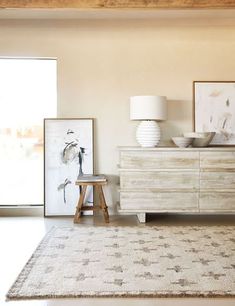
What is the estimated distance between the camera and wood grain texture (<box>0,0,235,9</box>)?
3471 mm

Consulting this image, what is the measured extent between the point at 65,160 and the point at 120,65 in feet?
4.74

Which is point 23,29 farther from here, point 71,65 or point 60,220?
point 60,220

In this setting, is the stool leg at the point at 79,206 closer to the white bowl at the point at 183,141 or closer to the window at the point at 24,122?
the window at the point at 24,122

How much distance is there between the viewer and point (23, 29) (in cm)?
476

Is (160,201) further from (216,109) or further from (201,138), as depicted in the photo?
(216,109)

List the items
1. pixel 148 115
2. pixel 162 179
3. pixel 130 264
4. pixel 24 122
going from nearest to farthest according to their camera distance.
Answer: pixel 130 264
pixel 162 179
pixel 148 115
pixel 24 122

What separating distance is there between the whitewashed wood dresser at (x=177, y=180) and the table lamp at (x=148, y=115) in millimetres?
229

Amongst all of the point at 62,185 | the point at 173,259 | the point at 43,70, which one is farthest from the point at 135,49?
the point at 173,259

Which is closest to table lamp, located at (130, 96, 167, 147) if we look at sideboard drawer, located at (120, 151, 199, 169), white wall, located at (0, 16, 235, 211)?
sideboard drawer, located at (120, 151, 199, 169)

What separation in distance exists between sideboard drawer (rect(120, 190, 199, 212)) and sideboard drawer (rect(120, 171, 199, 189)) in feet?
0.27

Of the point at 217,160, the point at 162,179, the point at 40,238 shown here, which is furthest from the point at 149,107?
the point at 40,238

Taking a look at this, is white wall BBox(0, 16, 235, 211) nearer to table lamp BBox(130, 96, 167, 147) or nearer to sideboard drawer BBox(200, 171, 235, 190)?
table lamp BBox(130, 96, 167, 147)

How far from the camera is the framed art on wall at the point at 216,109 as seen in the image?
4840mm

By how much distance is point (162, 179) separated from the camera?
14.1ft
